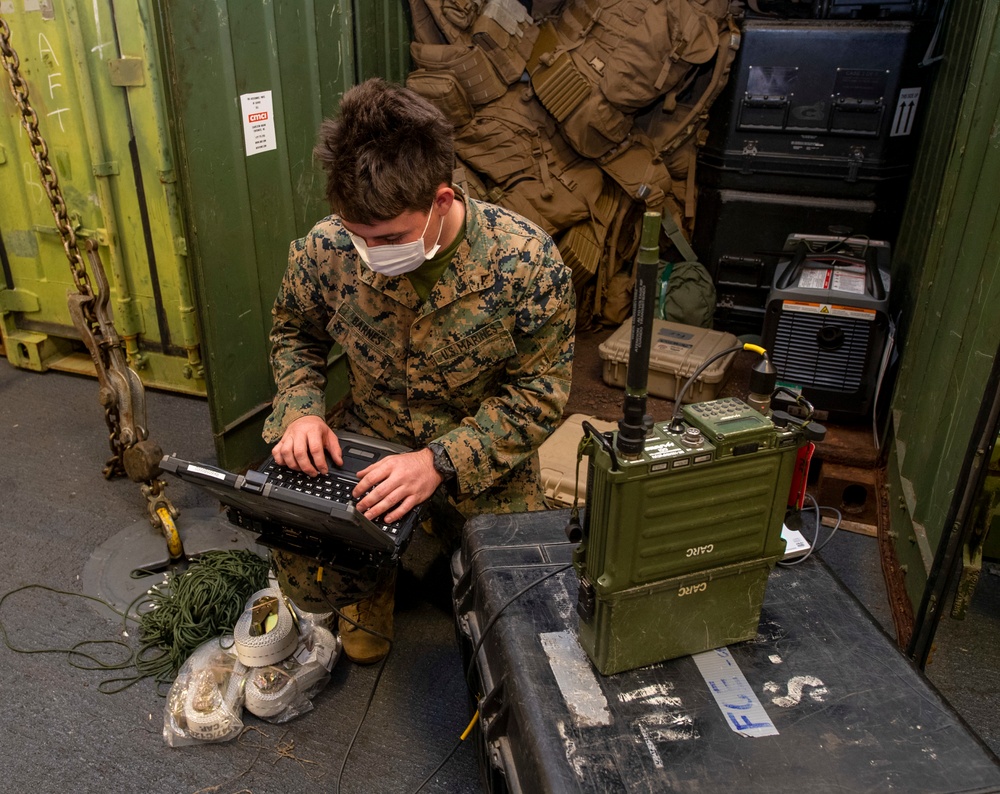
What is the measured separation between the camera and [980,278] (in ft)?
7.02

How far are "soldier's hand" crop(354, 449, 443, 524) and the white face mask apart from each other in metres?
0.45

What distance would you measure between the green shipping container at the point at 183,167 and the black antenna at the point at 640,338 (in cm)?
178

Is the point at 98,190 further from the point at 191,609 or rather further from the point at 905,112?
the point at 905,112

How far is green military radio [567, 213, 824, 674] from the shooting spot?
1.27 metres

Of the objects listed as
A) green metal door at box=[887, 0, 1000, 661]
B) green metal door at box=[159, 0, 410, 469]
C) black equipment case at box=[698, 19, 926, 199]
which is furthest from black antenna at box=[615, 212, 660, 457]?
black equipment case at box=[698, 19, 926, 199]

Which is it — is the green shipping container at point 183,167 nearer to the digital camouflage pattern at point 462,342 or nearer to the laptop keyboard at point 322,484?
the digital camouflage pattern at point 462,342

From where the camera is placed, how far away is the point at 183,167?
237cm

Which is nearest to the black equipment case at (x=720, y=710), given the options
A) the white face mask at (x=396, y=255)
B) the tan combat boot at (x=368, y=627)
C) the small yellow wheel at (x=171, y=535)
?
the tan combat boot at (x=368, y=627)

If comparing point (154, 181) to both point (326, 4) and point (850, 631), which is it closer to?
point (326, 4)

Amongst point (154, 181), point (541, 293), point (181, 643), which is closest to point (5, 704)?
point (181, 643)

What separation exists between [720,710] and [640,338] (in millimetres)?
672

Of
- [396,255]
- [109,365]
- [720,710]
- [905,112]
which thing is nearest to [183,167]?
[109,365]

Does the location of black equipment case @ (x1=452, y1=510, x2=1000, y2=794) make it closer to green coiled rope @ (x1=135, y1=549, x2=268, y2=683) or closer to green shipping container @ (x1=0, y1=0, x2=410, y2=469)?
green coiled rope @ (x1=135, y1=549, x2=268, y2=683)

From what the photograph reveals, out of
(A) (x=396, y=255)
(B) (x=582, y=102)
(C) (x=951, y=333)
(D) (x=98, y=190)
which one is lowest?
(C) (x=951, y=333)
